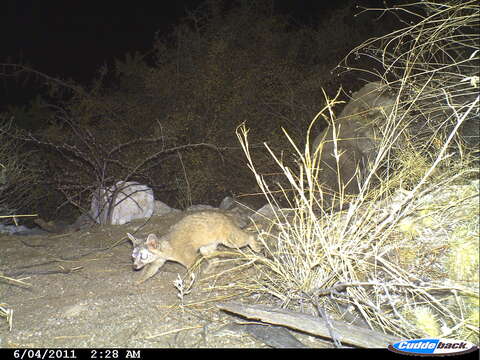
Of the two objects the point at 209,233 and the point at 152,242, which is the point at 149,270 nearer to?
the point at 152,242

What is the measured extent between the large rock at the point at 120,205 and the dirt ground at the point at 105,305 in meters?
1.95

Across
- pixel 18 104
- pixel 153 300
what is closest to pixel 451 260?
pixel 153 300

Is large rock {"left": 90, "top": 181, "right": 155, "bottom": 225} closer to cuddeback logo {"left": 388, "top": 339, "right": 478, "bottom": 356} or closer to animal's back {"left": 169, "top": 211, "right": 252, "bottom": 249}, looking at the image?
animal's back {"left": 169, "top": 211, "right": 252, "bottom": 249}

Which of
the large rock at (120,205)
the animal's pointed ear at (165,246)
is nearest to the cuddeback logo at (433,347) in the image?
the animal's pointed ear at (165,246)

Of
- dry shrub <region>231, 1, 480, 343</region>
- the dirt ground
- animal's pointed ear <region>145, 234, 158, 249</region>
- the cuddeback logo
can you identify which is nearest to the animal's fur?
animal's pointed ear <region>145, 234, 158, 249</region>

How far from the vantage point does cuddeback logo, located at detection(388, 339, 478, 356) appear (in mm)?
2330

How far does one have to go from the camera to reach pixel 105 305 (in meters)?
3.92

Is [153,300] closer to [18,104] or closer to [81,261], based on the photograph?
[81,261]

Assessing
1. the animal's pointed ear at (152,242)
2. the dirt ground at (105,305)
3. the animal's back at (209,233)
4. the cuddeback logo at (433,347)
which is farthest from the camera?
the animal's back at (209,233)

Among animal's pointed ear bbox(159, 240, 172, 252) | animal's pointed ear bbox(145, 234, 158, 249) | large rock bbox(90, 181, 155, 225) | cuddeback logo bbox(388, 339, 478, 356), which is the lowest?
large rock bbox(90, 181, 155, 225)

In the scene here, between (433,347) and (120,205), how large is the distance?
708 centimetres

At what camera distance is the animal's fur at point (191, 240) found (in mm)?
5043

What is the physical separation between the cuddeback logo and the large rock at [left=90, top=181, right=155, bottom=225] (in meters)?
6.21

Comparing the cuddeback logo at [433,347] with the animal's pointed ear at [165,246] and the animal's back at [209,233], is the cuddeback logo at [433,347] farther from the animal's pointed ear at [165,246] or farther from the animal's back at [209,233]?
the animal's pointed ear at [165,246]
